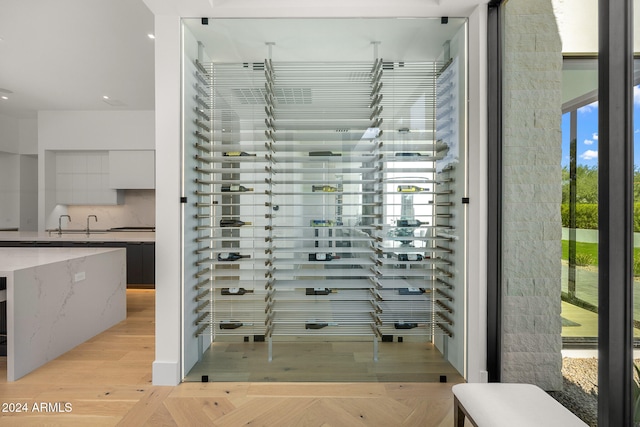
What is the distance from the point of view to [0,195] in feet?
20.1

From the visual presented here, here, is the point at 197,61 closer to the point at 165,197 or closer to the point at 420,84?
the point at 165,197

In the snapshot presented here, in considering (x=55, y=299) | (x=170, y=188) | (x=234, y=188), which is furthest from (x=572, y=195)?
(x=55, y=299)

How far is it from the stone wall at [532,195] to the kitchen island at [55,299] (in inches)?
131

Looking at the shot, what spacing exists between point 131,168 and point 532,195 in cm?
568

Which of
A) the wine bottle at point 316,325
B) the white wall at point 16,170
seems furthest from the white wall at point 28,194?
the wine bottle at point 316,325

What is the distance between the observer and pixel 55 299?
287 centimetres

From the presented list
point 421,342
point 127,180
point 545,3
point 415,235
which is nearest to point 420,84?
point 545,3

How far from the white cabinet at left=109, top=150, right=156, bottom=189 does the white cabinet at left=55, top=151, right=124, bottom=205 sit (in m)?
0.28

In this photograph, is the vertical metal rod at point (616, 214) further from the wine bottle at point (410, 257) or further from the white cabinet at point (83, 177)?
the white cabinet at point (83, 177)

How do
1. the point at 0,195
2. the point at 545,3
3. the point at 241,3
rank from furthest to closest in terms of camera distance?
the point at 0,195
the point at 241,3
the point at 545,3

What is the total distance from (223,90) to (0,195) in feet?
19.8

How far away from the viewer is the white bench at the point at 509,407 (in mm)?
1402

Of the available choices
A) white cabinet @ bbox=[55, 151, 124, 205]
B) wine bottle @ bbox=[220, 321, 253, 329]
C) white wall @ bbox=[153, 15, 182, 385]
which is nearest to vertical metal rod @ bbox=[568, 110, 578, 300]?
wine bottle @ bbox=[220, 321, 253, 329]

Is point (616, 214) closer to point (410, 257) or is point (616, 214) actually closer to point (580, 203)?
point (580, 203)
